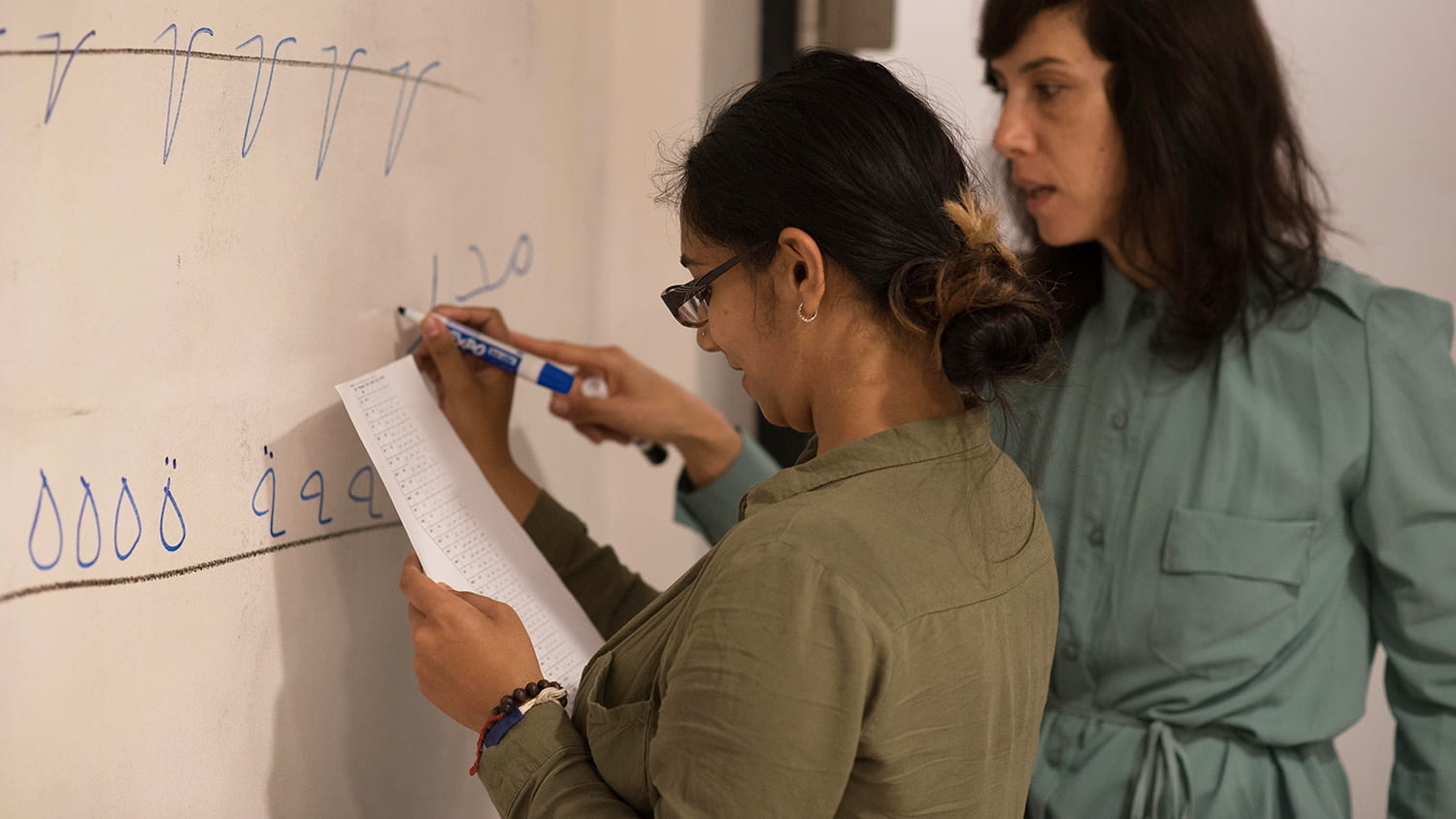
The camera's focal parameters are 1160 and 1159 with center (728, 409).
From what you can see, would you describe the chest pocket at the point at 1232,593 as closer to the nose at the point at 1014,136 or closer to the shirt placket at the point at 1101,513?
the shirt placket at the point at 1101,513

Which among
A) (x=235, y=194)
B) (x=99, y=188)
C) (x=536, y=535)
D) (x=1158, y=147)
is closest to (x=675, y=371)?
(x=536, y=535)

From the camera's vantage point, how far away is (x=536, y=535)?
1.02 m

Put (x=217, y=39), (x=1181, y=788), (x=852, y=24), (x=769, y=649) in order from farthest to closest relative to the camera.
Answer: (x=852, y=24) → (x=1181, y=788) → (x=217, y=39) → (x=769, y=649)

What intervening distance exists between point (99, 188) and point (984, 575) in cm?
54

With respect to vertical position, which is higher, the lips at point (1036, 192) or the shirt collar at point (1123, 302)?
the lips at point (1036, 192)

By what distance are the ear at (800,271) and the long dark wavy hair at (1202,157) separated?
426mm

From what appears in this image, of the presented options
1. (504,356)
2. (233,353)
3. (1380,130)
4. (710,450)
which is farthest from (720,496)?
(1380,130)

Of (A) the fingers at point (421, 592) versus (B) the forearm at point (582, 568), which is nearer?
(A) the fingers at point (421, 592)

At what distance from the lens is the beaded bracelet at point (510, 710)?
2.35ft

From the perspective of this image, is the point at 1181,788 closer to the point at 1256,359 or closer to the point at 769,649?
the point at 1256,359

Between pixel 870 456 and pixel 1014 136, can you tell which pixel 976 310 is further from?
pixel 1014 136

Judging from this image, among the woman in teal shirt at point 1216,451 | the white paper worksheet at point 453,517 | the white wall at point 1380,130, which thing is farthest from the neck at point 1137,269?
the white paper worksheet at point 453,517

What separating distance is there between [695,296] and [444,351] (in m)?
0.30

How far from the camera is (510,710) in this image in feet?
2.36
